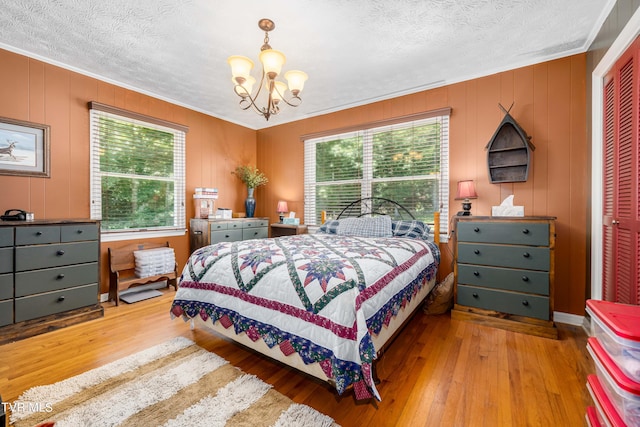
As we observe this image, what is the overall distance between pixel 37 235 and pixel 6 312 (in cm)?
67

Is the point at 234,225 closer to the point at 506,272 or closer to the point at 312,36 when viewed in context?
the point at 312,36

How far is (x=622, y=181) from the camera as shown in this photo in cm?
199

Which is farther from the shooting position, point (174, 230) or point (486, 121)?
point (174, 230)

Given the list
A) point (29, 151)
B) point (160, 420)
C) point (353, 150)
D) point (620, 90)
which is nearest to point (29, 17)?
point (29, 151)

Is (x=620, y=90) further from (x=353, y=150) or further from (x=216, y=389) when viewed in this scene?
(x=216, y=389)

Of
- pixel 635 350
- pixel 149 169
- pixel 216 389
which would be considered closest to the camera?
pixel 635 350

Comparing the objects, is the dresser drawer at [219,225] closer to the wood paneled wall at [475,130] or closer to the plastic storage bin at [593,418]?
the wood paneled wall at [475,130]

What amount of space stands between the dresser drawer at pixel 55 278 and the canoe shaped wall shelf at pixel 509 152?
443cm

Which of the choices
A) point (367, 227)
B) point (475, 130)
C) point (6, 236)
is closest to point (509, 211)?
point (475, 130)

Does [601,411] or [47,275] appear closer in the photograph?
[601,411]

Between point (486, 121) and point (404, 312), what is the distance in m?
2.44

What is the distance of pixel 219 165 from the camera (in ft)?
15.2

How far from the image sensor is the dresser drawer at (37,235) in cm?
245

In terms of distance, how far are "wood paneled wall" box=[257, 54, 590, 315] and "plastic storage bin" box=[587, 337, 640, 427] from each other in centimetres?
210
